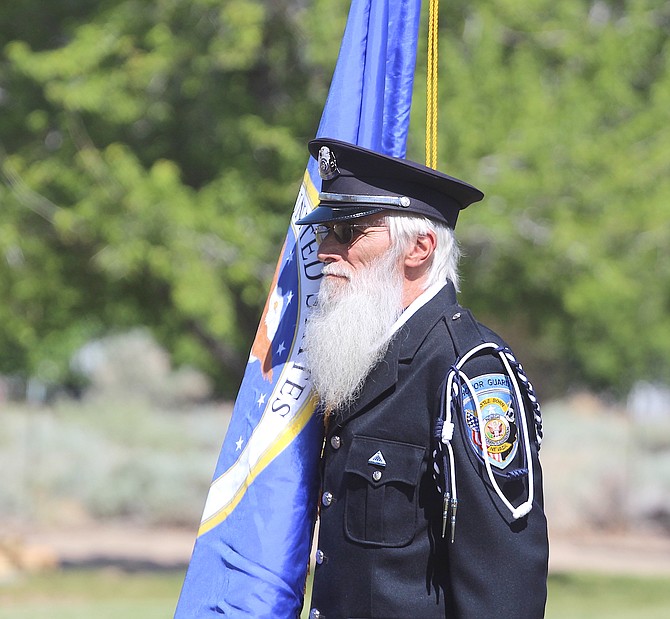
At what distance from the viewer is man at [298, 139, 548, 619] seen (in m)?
2.54

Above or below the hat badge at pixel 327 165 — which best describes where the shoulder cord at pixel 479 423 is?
below

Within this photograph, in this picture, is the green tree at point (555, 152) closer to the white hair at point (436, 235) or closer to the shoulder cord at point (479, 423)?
the white hair at point (436, 235)

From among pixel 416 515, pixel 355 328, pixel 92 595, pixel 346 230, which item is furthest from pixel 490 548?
pixel 92 595

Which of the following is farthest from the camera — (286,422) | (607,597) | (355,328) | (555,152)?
(607,597)

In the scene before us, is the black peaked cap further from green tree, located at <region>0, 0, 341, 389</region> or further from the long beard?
green tree, located at <region>0, 0, 341, 389</region>

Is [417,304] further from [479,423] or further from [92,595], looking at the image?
[92,595]

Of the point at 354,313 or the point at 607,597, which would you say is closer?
the point at 354,313

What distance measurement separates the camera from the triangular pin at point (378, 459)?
271 cm

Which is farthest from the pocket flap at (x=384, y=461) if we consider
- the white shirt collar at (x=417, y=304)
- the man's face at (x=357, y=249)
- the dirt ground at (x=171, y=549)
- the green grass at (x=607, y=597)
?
the dirt ground at (x=171, y=549)

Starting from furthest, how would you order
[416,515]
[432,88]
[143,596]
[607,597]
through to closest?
[607,597] < [143,596] < [432,88] < [416,515]

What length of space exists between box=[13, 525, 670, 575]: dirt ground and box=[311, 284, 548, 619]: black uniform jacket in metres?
10.5

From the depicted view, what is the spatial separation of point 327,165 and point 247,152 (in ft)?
20.3

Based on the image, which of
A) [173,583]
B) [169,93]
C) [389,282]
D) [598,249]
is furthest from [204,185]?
[389,282]

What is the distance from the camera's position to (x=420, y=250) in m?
2.83
